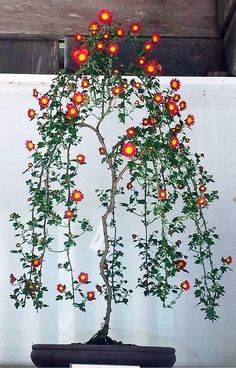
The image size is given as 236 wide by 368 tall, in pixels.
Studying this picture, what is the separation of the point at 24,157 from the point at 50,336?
546mm

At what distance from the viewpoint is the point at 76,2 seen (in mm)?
2629

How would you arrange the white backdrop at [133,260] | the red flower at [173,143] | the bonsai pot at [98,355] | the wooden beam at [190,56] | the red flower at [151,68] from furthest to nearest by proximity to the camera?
the wooden beam at [190,56]
the white backdrop at [133,260]
the red flower at [151,68]
the red flower at [173,143]
the bonsai pot at [98,355]

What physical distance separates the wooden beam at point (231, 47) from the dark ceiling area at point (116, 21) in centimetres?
3

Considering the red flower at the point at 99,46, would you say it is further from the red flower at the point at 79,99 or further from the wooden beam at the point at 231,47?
the wooden beam at the point at 231,47

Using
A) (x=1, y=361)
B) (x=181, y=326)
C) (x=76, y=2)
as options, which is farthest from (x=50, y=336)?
(x=76, y=2)

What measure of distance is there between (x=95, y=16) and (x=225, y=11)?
0.41 m

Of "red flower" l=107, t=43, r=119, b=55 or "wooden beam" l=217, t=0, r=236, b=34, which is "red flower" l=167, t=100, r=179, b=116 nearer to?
"red flower" l=107, t=43, r=119, b=55

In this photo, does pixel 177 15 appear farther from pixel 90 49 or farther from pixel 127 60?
pixel 90 49

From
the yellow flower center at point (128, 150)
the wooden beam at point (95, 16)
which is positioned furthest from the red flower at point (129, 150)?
the wooden beam at point (95, 16)

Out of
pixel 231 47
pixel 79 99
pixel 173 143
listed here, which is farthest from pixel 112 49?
pixel 231 47

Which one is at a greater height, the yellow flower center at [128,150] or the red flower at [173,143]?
the red flower at [173,143]

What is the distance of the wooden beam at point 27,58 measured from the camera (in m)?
2.60

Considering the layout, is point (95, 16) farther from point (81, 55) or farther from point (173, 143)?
point (173, 143)

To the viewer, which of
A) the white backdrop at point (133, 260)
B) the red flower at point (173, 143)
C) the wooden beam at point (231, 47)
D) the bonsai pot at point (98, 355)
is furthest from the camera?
the wooden beam at point (231, 47)
